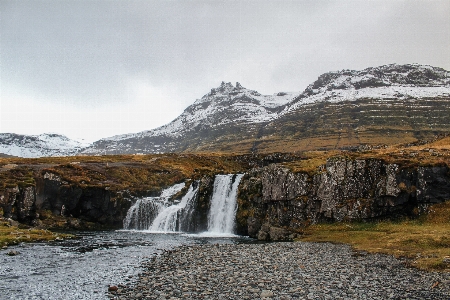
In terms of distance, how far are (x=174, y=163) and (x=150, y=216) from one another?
45.2 m

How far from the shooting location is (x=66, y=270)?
26438 millimetres

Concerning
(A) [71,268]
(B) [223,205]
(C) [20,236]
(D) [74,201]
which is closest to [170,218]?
(B) [223,205]

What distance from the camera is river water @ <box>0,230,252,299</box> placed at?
20156mm

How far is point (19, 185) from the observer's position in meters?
66.0

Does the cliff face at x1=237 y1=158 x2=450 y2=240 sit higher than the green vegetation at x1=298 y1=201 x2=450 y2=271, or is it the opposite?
the cliff face at x1=237 y1=158 x2=450 y2=240

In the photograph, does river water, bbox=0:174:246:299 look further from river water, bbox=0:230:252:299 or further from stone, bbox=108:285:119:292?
stone, bbox=108:285:119:292

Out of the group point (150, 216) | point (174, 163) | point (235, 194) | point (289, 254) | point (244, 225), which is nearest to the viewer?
point (289, 254)

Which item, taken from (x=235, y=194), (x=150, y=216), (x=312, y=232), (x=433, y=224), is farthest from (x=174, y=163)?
(x=433, y=224)

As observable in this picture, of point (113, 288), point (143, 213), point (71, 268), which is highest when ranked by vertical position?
point (113, 288)

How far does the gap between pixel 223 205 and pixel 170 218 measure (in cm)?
1166

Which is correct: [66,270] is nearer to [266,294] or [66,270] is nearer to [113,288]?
[113,288]

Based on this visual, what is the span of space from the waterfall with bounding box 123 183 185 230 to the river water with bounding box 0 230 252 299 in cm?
3001

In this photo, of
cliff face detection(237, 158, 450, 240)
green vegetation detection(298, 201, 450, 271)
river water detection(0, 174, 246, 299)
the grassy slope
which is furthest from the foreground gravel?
cliff face detection(237, 158, 450, 240)

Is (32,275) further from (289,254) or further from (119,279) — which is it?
(289,254)
